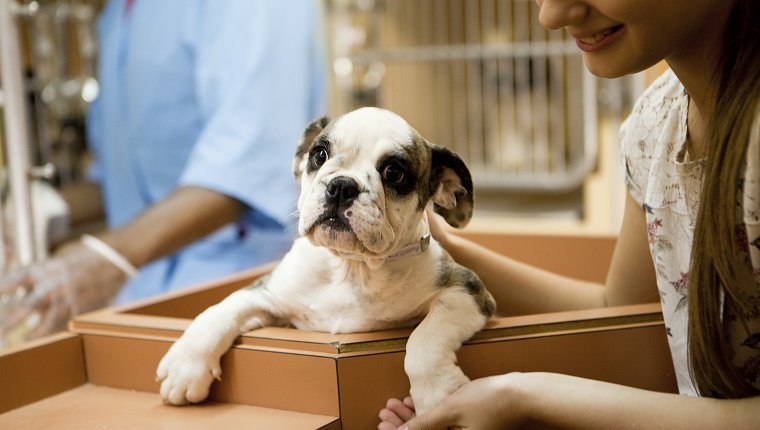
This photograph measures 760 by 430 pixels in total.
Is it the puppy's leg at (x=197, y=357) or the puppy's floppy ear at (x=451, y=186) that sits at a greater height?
the puppy's floppy ear at (x=451, y=186)

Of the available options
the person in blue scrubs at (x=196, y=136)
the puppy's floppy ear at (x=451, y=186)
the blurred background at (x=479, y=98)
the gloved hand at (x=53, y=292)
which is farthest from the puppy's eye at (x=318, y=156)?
the blurred background at (x=479, y=98)

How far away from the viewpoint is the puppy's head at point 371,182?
2.62ft

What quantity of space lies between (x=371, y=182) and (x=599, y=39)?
0.25 meters

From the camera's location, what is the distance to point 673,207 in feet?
2.89

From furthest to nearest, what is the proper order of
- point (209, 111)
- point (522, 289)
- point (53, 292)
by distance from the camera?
point (209, 111) < point (53, 292) < point (522, 289)

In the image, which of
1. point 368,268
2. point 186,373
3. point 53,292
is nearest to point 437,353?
point 368,268

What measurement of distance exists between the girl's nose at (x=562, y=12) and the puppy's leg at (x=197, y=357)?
425mm

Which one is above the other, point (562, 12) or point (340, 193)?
point (562, 12)

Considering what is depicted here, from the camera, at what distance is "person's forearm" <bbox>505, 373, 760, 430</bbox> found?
76cm

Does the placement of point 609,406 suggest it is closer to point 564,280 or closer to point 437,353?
point 437,353

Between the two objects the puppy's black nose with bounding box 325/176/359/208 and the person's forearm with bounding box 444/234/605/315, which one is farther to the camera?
the person's forearm with bounding box 444/234/605/315

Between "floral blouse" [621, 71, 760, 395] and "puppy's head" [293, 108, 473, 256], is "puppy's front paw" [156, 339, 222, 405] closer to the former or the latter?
"puppy's head" [293, 108, 473, 256]

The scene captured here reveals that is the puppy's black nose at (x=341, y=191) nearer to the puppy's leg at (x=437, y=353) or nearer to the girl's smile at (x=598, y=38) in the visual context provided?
the puppy's leg at (x=437, y=353)

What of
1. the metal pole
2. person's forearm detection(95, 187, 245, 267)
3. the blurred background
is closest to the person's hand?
person's forearm detection(95, 187, 245, 267)
